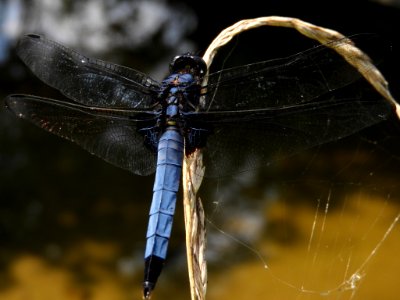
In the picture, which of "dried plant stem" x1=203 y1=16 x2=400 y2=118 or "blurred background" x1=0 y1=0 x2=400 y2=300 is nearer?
"dried plant stem" x1=203 y1=16 x2=400 y2=118

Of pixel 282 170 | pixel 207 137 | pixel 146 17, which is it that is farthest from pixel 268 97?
pixel 146 17

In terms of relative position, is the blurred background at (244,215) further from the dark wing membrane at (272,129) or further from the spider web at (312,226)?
the dark wing membrane at (272,129)

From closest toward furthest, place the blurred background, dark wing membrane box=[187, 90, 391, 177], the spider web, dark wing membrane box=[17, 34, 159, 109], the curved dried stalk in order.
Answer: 1. the curved dried stalk
2. dark wing membrane box=[187, 90, 391, 177]
3. dark wing membrane box=[17, 34, 159, 109]
4. the spider web
5. the blurred background

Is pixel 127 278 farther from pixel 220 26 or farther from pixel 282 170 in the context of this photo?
pixel 220 26

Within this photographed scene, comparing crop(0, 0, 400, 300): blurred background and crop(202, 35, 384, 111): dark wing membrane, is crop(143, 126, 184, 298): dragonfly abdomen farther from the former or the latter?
crop(0, 0, 400, 300): blurred background

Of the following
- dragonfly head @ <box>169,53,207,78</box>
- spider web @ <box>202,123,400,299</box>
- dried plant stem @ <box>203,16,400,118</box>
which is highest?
spider web @ <box>202,123,400,299</box>

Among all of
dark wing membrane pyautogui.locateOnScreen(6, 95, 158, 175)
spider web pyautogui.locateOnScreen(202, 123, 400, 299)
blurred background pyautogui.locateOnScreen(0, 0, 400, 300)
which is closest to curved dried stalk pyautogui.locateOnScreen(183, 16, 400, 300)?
dark wing membrane pyautogui.locateOnScreen(6, 95, 158, 175)

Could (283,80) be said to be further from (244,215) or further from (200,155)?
(244,215)
